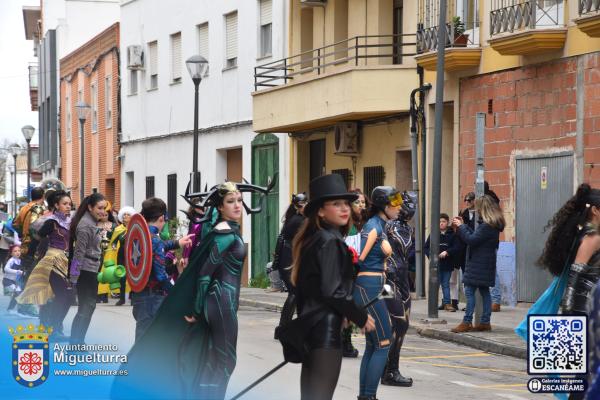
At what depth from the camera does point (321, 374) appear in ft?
26.8

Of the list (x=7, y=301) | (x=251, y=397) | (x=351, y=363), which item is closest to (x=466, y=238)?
(x=351, y=363)

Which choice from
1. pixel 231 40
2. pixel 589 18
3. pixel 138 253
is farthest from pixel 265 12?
pixel 138 253

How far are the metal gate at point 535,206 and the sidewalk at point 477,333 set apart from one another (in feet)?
1.82

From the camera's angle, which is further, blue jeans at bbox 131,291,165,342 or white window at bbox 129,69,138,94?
white window at bbox 129,69,138,94

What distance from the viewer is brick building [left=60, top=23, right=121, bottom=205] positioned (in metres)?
A: 44.8

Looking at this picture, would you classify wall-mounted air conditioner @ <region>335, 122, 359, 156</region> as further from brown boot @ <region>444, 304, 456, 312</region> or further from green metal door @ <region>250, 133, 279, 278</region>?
brown boot @ <region>444, 304, 456, 312</region>

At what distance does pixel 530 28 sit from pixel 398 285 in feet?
30.4

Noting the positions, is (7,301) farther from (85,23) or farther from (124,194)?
(85,23)

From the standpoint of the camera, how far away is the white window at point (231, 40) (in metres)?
34.3

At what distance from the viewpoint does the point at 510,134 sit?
2242 cm

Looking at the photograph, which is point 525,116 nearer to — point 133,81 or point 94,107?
point 133,81

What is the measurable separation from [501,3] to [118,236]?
9.19 metres

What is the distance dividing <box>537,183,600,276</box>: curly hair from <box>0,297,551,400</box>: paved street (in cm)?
268

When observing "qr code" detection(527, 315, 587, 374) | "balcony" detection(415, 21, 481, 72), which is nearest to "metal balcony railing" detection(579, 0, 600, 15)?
"balcony" detection(415, 21, 481, 72)
